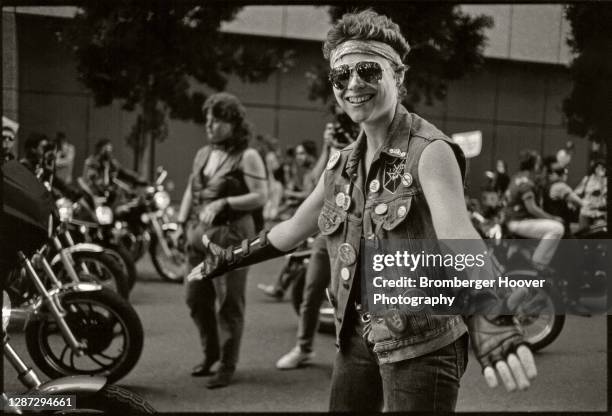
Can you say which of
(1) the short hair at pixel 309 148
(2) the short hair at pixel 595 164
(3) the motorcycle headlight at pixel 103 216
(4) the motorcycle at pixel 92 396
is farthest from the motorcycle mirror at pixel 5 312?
(1) the short hair at pixel 309 148

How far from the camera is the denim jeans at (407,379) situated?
1893 mm

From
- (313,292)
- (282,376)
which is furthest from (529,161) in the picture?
(282,376)

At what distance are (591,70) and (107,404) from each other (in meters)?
2.85

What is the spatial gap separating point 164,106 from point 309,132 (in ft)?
30.0

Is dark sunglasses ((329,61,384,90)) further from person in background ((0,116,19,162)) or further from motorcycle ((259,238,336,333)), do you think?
motorcycle ((259,238,336,333))

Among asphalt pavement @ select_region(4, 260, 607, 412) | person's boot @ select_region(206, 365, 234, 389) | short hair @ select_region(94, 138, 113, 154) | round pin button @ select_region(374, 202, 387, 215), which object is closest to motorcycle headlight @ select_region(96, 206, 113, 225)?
short hair @ select_region(94, 138, 113, 154)

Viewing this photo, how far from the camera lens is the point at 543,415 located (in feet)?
12.4

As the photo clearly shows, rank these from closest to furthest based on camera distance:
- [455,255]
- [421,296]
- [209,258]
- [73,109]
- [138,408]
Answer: [455,255]
[421,296]
[138,408]
[209,258]
[73,109]

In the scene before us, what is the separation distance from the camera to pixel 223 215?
14.2ft

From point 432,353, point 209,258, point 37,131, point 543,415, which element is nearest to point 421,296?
point 432,353

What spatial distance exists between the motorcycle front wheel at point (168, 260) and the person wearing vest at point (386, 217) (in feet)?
19.6

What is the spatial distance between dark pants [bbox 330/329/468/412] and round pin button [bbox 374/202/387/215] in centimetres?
37

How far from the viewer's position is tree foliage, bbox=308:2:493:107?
3.85m

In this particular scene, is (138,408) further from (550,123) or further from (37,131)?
(550,123)
